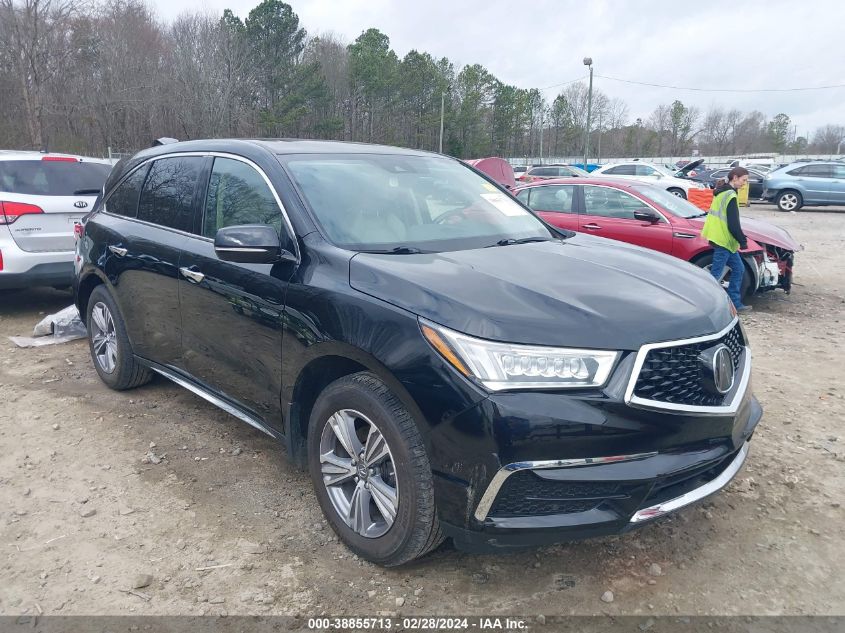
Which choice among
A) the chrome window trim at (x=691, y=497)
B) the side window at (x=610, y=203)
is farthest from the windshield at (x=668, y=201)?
the chrome window trim at (x=691, y=497)

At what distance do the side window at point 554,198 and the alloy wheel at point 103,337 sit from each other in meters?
6.18

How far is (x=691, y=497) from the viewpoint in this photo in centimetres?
249

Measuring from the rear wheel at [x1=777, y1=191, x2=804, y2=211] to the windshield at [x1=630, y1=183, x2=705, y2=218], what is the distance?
16476 mm

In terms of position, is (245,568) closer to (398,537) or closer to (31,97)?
(398,537)

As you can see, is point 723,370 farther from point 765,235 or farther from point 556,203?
point 556,203

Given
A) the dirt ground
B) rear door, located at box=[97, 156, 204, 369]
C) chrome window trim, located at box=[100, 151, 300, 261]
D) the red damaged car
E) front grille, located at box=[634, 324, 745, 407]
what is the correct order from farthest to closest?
the red damaged car < rear door, located at box=[97, 156, 204, 369] < chrome window trim, located at box=[100, 151, 300, 261] < the dirt ground < front grille, located at box=[634, 324, 745, 407]

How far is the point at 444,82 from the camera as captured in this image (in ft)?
226

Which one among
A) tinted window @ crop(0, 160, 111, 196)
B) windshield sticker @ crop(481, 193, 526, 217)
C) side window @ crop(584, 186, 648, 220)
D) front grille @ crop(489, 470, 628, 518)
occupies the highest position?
tinted window @ crop(0, 160, 111, 196)

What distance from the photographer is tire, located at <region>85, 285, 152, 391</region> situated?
452 centimetres

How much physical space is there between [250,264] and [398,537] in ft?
4.96

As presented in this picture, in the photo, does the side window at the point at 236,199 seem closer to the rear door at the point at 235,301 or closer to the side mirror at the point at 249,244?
the rear door at the point at 235,301

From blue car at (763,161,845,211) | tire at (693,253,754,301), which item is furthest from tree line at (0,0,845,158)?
tire at (693,253,754,301)

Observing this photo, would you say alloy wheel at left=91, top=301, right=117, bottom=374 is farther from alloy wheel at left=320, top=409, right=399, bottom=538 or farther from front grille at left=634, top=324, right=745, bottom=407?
front grille at left=634, top=324, right=745, bottom=407

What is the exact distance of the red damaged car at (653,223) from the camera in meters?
7.82
